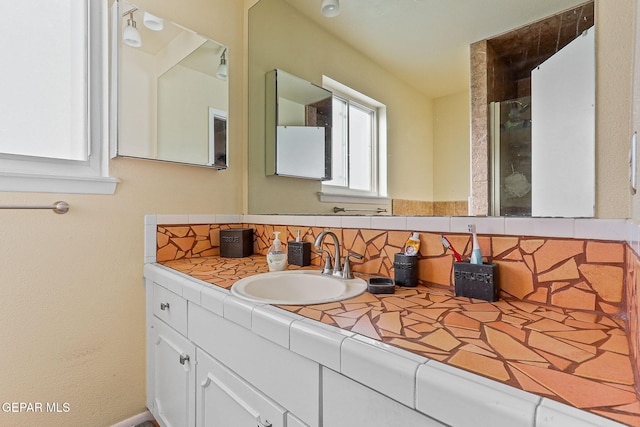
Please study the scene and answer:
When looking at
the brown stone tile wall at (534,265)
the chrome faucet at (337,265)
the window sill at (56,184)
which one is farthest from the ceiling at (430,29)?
the window sill at (56,184)

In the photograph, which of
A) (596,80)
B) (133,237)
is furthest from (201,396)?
(596,80)

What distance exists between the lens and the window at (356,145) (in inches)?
45.6

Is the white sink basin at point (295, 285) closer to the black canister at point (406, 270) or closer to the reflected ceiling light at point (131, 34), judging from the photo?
the black canister at point (406, 270)

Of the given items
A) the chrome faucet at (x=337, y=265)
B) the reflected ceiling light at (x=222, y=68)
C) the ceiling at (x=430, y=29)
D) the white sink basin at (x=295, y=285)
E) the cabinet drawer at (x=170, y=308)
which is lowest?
the cabinet drawer at (x=170, y=308)

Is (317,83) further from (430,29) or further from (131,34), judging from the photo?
(131,34)

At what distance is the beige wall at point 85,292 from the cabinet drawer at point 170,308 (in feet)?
0.51

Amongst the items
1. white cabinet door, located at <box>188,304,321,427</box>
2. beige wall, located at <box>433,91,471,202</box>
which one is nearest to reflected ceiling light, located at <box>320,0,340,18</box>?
beige wall, located at <box>433,91,471,202</box>

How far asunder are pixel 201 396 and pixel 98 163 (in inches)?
39.1

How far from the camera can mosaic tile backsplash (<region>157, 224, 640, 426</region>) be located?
0.42m

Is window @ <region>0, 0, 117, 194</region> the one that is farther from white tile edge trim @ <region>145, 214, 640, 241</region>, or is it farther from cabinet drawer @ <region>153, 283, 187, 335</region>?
cabinet drawer @ <region>153, 283, 187, 335</region>

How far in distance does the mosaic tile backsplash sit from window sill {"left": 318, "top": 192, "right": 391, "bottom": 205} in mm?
123

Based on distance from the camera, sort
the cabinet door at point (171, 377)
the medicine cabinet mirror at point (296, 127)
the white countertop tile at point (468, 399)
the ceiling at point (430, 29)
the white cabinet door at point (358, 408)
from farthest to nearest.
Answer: the medicine cabinet mirror at point (296, 127), the cabinet door at point (171, 377), the ceiling at point (430, 29), the white cabinet door at point (358, 408), the white countertop tile at point (468, 399)

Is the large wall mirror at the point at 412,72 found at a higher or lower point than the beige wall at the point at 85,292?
higher

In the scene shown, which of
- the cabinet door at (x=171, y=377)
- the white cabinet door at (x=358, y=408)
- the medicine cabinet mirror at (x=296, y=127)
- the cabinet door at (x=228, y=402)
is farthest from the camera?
the medicine cabinet mirror at (x=296, y=127)
